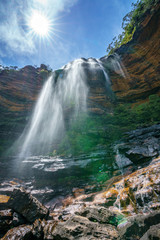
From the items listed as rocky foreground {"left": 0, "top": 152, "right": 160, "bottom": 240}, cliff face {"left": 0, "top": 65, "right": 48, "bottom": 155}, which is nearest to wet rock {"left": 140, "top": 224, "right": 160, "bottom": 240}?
rocky foreground {"left": 0, "top": 152, "right": 160, "bottom": 240}

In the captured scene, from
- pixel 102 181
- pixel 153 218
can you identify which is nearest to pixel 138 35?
pixel 102 181

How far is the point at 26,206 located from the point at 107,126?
35.1 feet

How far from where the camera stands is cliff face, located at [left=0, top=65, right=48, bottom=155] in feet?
46.4

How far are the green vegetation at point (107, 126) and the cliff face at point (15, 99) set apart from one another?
7.07 meters

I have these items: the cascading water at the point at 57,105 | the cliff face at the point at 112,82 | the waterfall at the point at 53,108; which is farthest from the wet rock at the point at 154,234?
the cliff face at the point at 112,82

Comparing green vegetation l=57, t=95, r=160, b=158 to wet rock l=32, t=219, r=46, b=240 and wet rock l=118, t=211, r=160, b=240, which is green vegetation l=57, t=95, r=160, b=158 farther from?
wet rock l=118, t=211, r=160, b=240

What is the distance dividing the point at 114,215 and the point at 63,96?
15869 millimetres

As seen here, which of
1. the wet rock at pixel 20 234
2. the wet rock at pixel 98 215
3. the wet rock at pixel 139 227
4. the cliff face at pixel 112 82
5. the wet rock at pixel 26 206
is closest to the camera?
the wet rock at pixel 139 227

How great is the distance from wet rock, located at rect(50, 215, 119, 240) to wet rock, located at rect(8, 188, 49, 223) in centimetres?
148

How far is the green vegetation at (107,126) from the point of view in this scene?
11.3m

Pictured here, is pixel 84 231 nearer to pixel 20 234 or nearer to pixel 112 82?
pixel 20 234

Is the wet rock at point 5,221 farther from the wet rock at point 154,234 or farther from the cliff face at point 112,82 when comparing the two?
the cliff face at point 112,82

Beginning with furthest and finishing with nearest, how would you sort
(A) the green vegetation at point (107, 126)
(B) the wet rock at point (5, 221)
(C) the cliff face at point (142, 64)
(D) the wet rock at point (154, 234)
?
(C) the cliff face at point (142, 64) < (A) the green vegetation at point (107, 126) < (B) the wet rock at point (5, 221) < (D) the wet rock at point (154, 234)

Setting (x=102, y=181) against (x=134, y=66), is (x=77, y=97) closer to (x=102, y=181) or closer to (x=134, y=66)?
(x=134, y=66)
